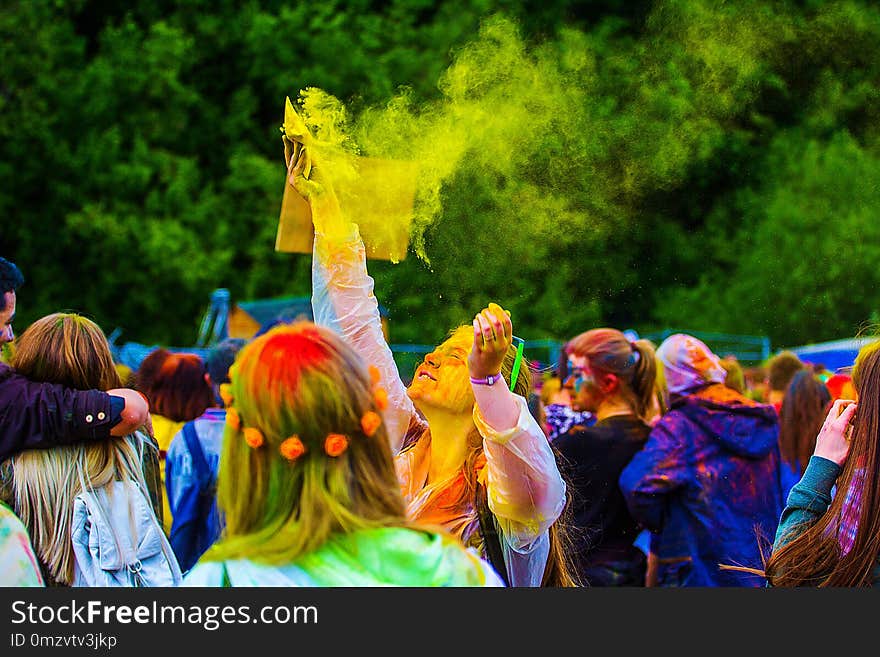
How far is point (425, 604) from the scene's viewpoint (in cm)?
178

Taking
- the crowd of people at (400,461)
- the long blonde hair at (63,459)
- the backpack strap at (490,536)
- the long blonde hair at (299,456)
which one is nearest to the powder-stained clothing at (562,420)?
the crowd of people at (400,461)

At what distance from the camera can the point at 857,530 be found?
2.37 m

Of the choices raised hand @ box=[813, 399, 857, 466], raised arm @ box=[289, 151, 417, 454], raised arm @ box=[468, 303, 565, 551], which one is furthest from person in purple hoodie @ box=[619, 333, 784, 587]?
raised arm @ box=[468, 303, 565, 551]

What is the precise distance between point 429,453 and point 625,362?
5.68 feet

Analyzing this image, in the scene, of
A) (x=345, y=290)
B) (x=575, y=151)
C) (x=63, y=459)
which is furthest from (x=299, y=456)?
(x=575, y=151)

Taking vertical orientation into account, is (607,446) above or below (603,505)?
above

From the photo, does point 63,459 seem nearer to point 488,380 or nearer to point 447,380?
point 447,380

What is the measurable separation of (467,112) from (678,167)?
114 cm

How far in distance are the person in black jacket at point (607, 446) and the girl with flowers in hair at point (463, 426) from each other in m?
1.19

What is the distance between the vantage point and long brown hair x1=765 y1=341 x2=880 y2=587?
7.73ft

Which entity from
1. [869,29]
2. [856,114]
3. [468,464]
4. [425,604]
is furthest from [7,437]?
[869,29]

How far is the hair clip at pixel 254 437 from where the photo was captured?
1.76 metres

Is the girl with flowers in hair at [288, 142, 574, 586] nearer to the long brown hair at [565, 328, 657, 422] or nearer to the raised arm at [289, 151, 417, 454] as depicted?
the raised arm at [289, 151, 417, 454]

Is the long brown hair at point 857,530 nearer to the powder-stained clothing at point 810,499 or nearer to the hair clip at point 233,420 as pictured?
the powder-stained clothing at point 810,499
